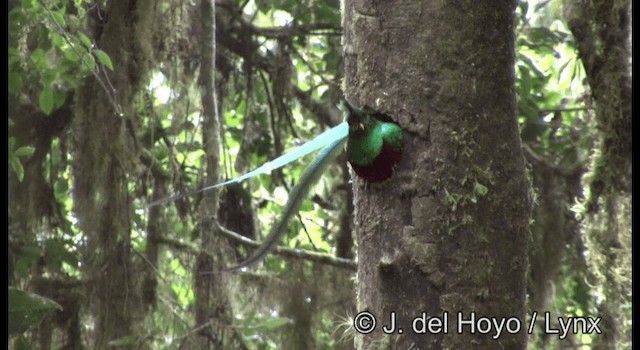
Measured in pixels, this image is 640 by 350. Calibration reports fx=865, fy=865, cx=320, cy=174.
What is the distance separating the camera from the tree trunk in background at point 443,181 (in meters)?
1.12

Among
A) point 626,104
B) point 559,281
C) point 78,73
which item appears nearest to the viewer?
point 626,104

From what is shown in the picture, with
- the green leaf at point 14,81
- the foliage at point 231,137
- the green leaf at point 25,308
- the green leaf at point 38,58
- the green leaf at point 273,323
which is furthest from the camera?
the foliage at point 231,137

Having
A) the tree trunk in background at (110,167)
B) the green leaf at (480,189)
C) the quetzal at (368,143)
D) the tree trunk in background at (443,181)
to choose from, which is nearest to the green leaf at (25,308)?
the quetzal at (368,143)

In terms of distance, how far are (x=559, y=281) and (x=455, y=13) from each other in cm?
220

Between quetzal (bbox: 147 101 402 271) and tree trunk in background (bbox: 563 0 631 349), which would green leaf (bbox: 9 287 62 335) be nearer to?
quetzal (bbox: 147 101 402 271)

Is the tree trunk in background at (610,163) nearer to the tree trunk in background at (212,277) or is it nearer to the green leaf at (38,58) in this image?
the tree trunk in background at (212,277)

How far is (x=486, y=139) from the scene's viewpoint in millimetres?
1163

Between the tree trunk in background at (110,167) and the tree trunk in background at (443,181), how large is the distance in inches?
71.5

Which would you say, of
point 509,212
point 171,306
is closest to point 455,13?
point 509,212

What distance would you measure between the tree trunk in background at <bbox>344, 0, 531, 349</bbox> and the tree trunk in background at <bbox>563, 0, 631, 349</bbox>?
1.35 metres

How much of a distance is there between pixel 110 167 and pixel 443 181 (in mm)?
1963

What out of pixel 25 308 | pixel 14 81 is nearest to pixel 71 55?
pixel 14 81

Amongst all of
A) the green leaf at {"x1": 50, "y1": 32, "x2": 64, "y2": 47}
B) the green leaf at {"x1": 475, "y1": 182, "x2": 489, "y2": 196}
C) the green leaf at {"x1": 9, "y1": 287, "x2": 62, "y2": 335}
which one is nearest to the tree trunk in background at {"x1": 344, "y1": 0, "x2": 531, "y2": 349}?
the green leaf at {"x1": 475, "y1": 182, "x2": 489, "y2": 196}

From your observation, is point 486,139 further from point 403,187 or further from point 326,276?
point 326,276
